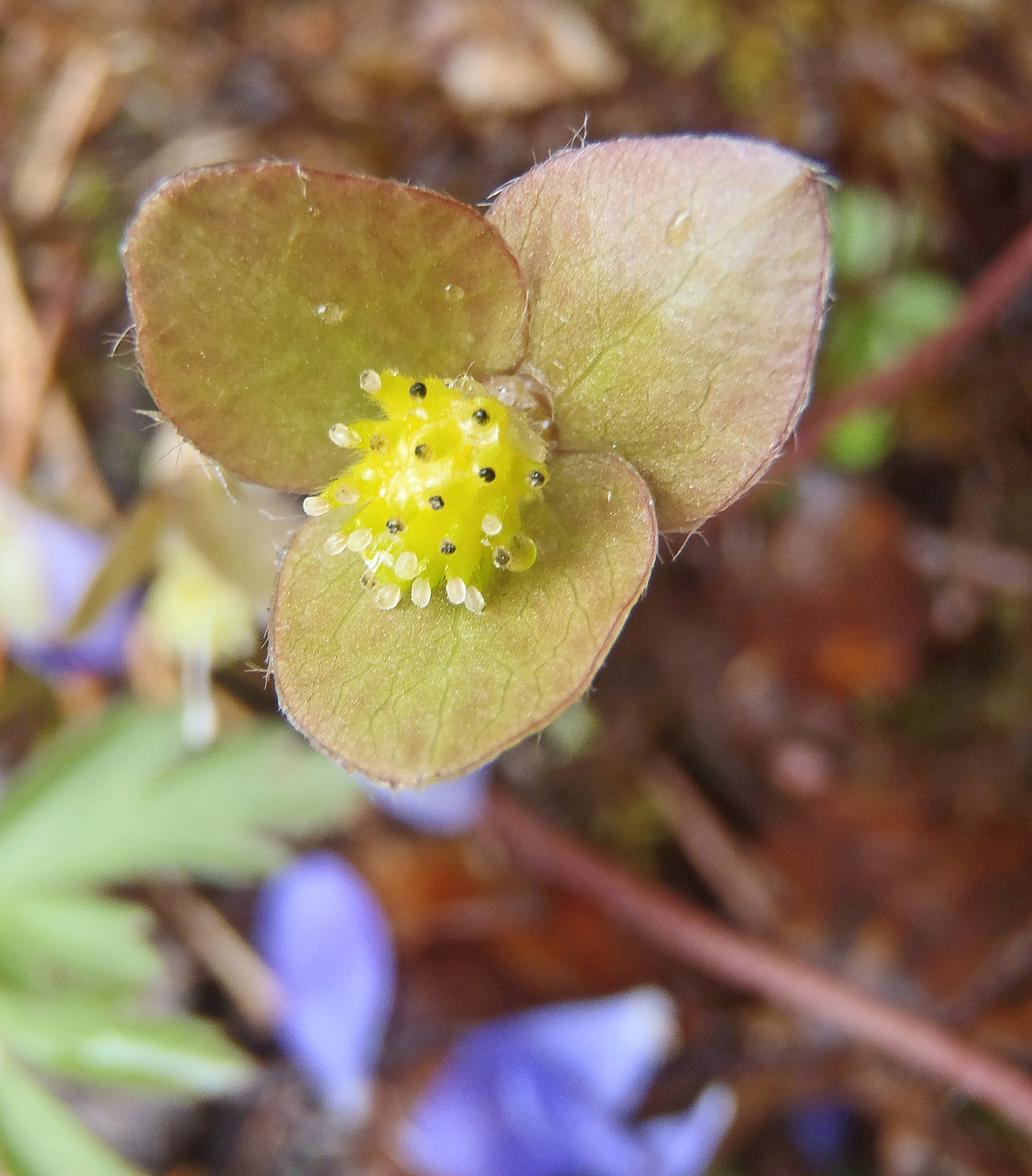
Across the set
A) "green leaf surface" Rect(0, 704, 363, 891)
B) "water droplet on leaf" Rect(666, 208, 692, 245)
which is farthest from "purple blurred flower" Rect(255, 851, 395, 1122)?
"water droplet on leaf" Rect(666, 208, 692, 245)

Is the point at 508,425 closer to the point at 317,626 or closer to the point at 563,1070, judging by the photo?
the point at 317,626

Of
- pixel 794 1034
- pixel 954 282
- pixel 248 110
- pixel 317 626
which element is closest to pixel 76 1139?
pixel 317 626


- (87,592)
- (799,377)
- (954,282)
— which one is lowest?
(87,592)

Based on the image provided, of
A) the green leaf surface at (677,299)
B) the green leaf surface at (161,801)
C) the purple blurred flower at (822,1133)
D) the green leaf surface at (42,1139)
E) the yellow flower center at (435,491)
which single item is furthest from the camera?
the purple blurred flower at (822,1133)

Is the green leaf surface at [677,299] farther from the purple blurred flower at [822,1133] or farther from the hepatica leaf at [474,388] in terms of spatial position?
the purple blurred flower at [822,1133]

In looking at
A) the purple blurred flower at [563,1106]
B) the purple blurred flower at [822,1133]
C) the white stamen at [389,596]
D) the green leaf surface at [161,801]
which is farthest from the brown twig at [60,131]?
the purple blurred flower at [822,1133]

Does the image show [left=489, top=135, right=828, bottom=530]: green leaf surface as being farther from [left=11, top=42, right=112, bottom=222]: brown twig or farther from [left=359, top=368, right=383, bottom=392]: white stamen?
[left=11, top=42, right=112, bottom=222]: brown twig
